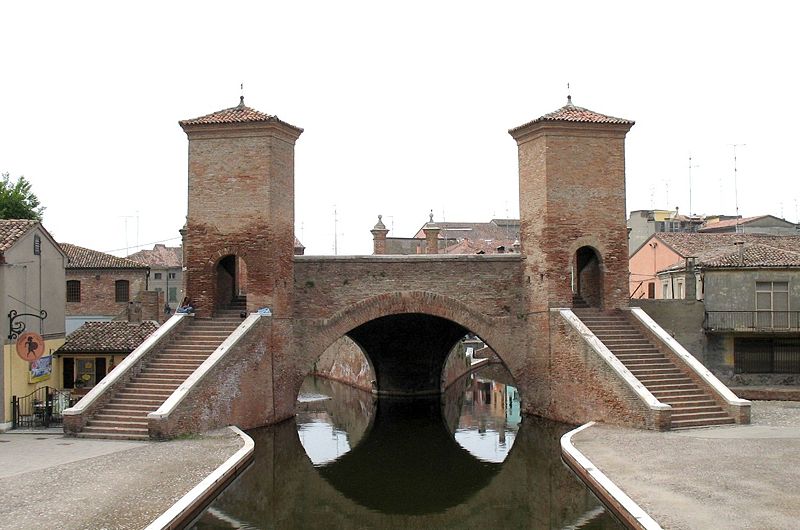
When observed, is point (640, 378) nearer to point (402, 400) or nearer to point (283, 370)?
point (283, 370)

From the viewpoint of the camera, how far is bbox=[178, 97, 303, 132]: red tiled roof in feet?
68.6

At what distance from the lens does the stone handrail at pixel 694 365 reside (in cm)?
1759

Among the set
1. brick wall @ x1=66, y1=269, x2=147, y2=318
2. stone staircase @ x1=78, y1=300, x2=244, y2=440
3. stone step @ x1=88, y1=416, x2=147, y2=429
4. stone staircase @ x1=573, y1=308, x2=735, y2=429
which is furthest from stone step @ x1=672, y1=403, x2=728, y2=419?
brick wall @ x1=66, y1=269, x2=147, y2=318

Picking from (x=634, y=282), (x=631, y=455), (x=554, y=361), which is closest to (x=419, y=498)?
(x=631, y=455)

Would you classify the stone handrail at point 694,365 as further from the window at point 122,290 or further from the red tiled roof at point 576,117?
the window at point 122,290

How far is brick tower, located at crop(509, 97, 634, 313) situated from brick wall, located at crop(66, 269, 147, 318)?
62.8ft

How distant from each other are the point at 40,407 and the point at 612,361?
1298 centimetres

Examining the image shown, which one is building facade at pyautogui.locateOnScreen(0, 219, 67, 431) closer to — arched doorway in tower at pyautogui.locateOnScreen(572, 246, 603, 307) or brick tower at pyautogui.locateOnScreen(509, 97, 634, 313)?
brick tower at pyautogui.locateOnScreen(509, 97, 634, 313)

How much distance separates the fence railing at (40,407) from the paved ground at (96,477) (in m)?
0.97

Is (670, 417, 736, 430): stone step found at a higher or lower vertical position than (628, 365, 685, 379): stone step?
lower

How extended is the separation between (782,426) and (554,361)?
18.6 ft

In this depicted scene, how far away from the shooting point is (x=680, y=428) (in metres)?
16.9

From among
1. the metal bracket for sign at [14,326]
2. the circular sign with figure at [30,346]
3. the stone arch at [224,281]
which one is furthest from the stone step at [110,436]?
the stone arch at [224,281]

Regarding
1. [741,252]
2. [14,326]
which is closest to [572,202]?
[741,252]
